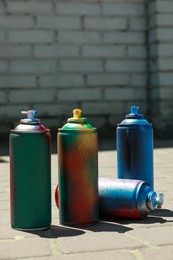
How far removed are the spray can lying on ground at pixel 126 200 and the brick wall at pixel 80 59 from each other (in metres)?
5.79

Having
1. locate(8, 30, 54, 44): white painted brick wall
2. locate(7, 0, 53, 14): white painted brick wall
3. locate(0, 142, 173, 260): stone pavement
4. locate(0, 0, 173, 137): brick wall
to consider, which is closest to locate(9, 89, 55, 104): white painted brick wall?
locate(0, 0, 173, 137): brick wall

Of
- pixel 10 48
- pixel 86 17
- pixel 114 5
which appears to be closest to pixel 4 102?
pixel 10 48

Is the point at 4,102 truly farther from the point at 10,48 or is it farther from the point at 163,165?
the point at 163,165

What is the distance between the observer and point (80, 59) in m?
8.95

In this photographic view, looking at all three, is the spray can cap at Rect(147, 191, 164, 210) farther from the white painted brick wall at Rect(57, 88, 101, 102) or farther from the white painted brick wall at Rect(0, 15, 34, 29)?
the white painted brick wall at Rect(0, 15, 34, 29)

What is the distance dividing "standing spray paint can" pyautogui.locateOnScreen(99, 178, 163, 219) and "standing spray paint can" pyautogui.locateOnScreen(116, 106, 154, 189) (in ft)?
0.94

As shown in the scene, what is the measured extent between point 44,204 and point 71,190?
0.59 feet

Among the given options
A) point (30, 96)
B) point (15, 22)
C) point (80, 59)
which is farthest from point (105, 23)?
point (30, 96)

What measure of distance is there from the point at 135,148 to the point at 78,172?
622 mm

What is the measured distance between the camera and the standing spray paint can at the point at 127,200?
2910 millimetres

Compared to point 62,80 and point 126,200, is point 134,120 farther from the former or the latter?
point 62,80

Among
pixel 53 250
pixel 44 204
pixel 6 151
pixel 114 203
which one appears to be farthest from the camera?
pixel 6 151

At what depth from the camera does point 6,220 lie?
3.04m

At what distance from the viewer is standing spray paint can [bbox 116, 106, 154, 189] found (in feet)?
10.8
